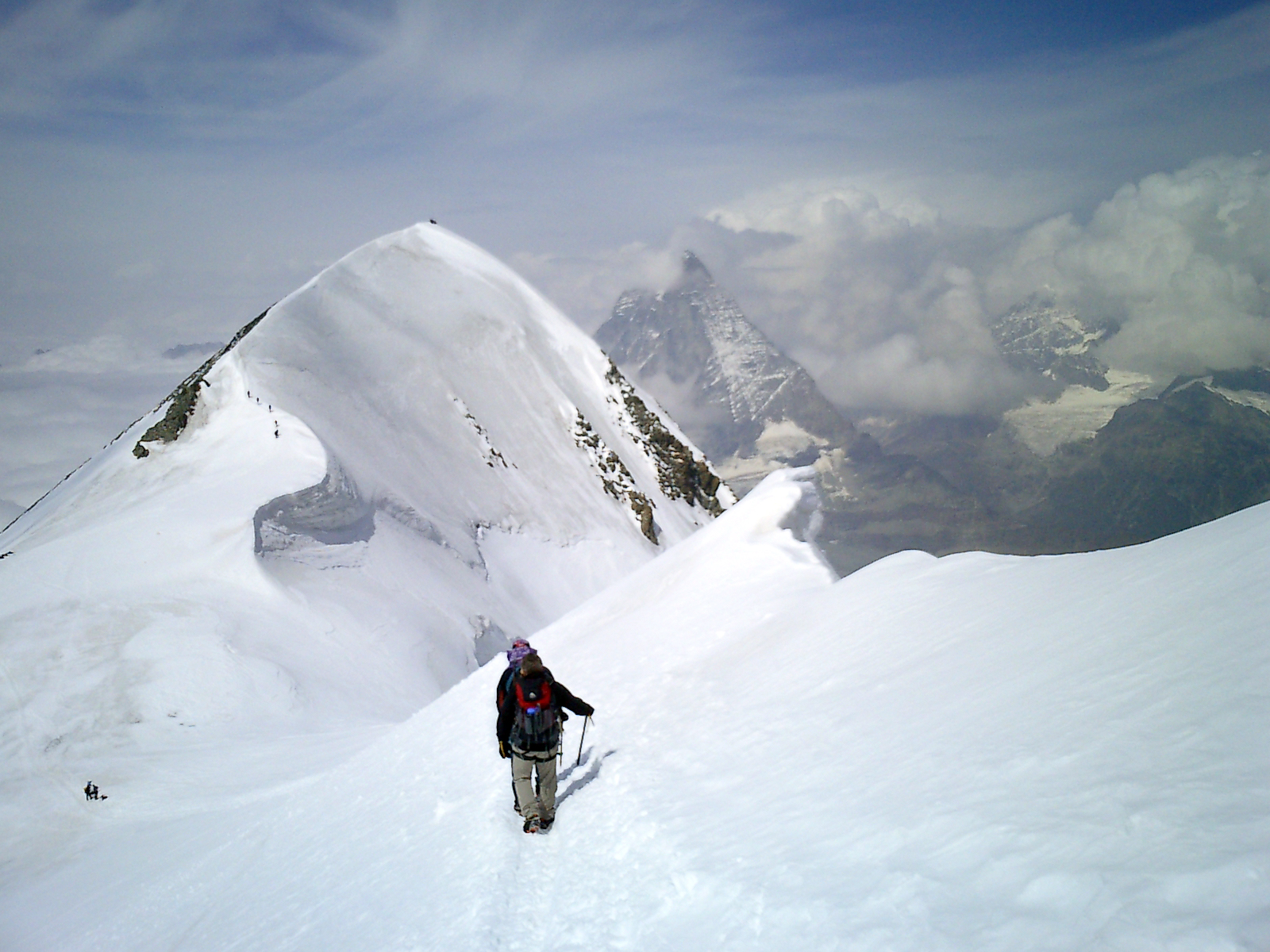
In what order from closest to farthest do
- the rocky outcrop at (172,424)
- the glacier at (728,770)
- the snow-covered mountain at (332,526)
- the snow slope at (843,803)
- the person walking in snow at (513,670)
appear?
1. the snow slope at (843,803)
2. the glacier at (728,770)
3. the person walking in snow at (513,670)
4. the snow-covered mountain at (332,526)
5. the rocky outcrop at (172,424)

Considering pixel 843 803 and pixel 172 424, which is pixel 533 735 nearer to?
pixel 843 803

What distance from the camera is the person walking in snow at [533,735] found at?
7.57m

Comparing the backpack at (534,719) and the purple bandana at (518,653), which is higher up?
the purple bandana at (518,653)

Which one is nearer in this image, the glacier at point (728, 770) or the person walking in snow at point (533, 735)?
the glacier at point (728, 770)

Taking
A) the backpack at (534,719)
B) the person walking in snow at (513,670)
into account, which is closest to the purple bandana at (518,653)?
the person walking in snow at (513,670)

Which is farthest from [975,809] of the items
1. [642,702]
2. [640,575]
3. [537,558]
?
[537,558]

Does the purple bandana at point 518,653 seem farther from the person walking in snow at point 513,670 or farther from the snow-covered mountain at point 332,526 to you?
the snow-covered mountain at point 332,526

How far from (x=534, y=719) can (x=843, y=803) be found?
3178 millimetres

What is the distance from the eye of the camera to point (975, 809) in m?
4.72

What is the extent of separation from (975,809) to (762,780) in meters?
2.22

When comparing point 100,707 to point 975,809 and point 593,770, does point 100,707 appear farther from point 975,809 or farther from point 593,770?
point 975,809

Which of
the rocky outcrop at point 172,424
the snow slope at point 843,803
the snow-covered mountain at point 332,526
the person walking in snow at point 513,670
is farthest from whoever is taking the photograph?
the rocky outcrop at point 172,424

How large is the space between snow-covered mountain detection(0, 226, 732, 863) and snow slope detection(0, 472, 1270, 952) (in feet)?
23.6

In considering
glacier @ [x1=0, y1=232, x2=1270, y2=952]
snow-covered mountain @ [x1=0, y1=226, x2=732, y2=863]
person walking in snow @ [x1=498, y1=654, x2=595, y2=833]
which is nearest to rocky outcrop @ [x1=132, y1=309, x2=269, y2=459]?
snow-covered mountain @ [x1=0, y1=226, x2=732, y2=863]
